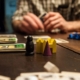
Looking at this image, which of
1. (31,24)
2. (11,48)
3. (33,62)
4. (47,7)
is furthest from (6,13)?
(33,62)

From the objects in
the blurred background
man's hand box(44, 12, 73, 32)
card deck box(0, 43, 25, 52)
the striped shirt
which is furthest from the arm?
the blurred background

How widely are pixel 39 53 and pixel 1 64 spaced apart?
165 millimetres

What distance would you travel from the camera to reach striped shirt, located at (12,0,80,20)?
1.65m

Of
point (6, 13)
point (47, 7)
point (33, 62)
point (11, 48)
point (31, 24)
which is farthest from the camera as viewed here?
point (6, 13)

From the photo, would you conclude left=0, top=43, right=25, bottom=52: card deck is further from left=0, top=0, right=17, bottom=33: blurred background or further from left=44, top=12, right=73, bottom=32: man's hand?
left=0, top=0, right=17, bottom=33: blurred background

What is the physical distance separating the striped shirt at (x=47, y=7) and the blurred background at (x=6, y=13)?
0.40 metres

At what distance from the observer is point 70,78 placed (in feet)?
1.43

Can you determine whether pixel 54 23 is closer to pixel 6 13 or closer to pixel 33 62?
pixel 33 62

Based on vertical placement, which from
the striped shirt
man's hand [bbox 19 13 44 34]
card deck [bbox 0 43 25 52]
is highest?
the striped shirt

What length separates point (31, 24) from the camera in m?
1.29

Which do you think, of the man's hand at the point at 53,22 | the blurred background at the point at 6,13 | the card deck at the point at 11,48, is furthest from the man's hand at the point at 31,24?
the blurred background at the point at 6,13

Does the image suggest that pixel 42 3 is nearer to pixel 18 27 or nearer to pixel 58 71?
pixel 18 27

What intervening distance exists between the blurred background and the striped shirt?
0.40 meters

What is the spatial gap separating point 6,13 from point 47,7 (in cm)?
82
